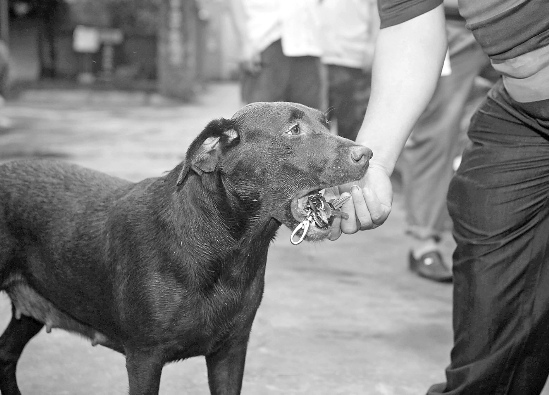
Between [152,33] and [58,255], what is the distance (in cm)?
1951

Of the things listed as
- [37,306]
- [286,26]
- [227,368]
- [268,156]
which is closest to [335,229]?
[268,156]

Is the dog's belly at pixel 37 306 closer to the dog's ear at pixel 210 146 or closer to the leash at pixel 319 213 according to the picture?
the dog's ear at pixel 210 146

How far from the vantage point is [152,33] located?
22.2 meters

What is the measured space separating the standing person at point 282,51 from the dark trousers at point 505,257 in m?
3.31

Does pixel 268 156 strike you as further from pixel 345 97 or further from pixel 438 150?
pixel 345 97

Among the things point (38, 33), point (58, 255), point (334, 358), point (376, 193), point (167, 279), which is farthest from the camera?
point (38, 33)

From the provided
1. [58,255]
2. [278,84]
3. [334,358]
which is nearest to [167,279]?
[58,255]

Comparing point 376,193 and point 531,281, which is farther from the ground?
point 376,193

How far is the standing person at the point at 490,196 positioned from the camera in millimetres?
2854

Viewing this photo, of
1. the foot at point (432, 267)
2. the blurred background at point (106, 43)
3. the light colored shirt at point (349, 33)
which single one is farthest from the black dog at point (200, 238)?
the blurred background at point (106, 43)

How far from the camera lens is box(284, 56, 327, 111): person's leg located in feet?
20.7

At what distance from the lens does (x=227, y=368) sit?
3111mm

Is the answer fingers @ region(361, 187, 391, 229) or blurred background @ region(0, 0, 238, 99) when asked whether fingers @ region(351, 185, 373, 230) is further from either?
blurred background @ region(0, 0, 238, 99)

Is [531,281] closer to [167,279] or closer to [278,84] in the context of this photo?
[167,279]
